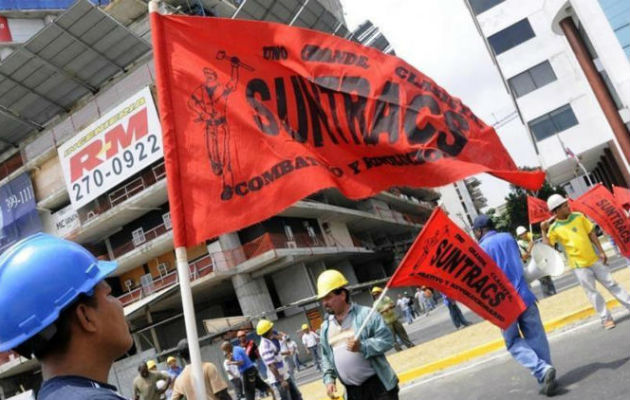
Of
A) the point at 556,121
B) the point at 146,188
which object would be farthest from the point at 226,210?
the point at 556,121

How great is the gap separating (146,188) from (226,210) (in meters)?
28.2

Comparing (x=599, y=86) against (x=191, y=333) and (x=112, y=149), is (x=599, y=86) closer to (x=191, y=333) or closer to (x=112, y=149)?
(x=112, y=149)

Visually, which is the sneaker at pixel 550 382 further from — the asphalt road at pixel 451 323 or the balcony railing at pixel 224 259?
the balcony railing at pixel 224 259

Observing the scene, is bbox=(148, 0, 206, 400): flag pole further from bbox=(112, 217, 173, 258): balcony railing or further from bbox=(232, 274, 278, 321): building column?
bbox=(112, 217, 173, 258): balcony railing

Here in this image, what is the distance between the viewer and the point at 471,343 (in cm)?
920

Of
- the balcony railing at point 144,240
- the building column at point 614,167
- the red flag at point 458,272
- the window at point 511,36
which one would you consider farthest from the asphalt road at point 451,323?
the window at point 511,36

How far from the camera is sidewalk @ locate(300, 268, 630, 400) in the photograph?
824cm

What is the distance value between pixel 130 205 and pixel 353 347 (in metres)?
28.1

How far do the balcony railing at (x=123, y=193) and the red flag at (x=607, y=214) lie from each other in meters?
23.1

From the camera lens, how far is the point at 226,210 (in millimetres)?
3445

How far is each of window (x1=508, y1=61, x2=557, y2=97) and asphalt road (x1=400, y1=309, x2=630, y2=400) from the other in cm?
3237

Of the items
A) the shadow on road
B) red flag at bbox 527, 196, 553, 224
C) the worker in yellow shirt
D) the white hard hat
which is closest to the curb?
the worker in yellow shirt

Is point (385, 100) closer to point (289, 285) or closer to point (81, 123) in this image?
point (289, 285)

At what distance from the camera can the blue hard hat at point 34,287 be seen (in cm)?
159
